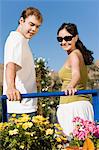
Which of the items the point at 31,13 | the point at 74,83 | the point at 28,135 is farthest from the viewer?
the point at 31,13

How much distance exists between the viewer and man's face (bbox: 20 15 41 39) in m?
3.73

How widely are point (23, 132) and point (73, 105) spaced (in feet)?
1.90

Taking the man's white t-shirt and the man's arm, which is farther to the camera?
the man's white t-shirt

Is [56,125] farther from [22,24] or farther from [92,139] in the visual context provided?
[22,24]

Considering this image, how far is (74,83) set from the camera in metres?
3.57

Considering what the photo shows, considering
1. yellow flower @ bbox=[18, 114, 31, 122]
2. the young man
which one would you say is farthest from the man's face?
yellow flower @ bbox=[18, 114, 31, 122]

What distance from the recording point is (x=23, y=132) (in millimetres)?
3225

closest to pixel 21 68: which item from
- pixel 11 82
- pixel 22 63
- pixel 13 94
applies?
pixel 22 63

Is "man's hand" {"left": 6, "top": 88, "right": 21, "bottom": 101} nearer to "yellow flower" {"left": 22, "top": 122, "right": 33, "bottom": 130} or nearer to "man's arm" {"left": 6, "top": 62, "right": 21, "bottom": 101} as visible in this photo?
"man's arm" {"left": 6, "top": 62, "right": 21, "bottom": 101}

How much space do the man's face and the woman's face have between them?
21 centimetres

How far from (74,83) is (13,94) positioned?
51 cm

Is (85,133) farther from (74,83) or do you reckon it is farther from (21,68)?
(21,68)

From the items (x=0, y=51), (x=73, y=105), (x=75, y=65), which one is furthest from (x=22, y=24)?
(x=73, y=105)

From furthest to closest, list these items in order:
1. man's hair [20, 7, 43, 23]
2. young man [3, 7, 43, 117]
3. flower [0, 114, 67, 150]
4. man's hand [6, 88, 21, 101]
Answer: man's hair [20, 7, 43, 23]
young man [3, 7, 43, 117]
man's hand [6, 88, 21, 101]
flower [0, 114, 67, 150]
